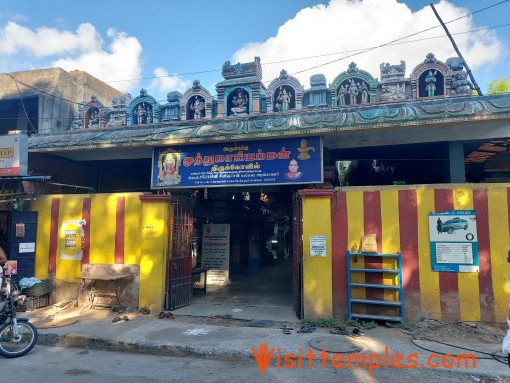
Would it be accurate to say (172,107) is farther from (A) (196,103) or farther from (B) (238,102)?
(B) (238,102)

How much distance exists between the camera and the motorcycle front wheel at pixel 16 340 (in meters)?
6.00

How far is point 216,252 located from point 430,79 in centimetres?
934

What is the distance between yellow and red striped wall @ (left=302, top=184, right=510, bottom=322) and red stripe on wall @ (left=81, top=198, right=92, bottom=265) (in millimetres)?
5843

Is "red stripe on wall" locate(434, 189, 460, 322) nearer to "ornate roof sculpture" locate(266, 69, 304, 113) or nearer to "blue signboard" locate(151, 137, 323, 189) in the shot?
"blue signboard" locate(151, 137, 323, 189)

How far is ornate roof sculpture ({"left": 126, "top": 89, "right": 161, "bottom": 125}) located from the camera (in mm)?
13336

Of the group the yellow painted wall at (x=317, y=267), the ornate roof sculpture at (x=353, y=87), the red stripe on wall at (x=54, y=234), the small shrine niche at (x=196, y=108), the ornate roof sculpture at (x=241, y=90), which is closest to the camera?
the yellow painted wall at (x=317, y=267)

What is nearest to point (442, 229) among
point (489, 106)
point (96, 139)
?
point (489, 106)

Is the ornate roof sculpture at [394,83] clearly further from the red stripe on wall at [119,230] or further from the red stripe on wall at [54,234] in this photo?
the red stripe on wall at [54,234]

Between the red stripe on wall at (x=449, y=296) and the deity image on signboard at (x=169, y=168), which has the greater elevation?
the deity image on signboard at (x=169, y=168)

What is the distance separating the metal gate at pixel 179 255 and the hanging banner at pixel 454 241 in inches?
239

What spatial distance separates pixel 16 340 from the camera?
620cm

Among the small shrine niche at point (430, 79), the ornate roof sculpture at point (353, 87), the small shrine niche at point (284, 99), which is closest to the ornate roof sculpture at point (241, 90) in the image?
the small shrine niche at point (284, 99)

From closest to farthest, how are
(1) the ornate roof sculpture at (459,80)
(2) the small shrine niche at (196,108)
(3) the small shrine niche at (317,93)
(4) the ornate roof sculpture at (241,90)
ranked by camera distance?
(1) the ornate roof sculpture at (459,80) < (3) the small shrine niche at (317,93) < (4) the ornate roof sculpture at (241,90) < (2) the small shrine niche at (196,108)

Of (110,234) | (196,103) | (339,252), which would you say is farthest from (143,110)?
A: (339,252)
